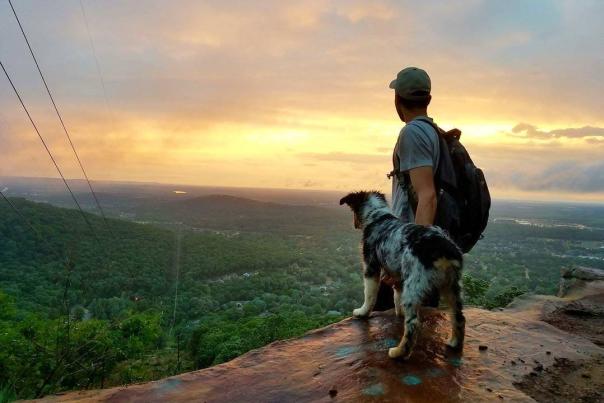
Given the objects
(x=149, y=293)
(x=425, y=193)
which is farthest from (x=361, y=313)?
(x=149, y=293)

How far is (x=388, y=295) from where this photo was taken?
17.6ft

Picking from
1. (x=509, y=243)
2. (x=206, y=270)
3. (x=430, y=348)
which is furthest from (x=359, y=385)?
(x=509, y=243)

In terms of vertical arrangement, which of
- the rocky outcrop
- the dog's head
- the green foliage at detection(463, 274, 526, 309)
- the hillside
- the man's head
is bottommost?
the hillside

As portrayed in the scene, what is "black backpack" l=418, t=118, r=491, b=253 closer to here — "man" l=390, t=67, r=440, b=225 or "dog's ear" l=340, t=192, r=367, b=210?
"man" l=390, t=67, r=440, b=225

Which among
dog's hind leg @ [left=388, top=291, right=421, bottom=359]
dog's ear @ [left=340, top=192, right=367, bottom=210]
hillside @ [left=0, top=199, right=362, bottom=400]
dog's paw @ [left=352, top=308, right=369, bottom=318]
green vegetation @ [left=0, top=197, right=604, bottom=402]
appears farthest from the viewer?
hillside @ [left=0, top=199, right=362, bottom=400]

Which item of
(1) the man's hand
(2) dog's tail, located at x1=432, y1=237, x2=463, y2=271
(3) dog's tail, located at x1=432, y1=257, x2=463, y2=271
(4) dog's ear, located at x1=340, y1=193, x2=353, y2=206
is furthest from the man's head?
(3) dog's tail, located at x1=432, y1=257, x2=463, y2=271

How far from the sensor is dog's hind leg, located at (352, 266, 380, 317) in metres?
4.49

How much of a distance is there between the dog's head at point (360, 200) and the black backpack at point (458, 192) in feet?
2.63

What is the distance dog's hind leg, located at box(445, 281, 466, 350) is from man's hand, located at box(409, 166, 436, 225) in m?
0.66

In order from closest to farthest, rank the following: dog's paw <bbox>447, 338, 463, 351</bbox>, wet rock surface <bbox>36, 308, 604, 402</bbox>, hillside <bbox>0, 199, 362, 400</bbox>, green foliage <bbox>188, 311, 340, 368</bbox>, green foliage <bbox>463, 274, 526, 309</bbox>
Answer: wet rock surface <bbox>36, 308, 604, 402</bbox>, dog's paw <bbox>447, 338, 463, 351</bbox>, green foliage <bbox>463, 274, 526, 309</bbox>, hillside <bbox>0, 199, 362, 400</bbox>, green foliage <bbox>188, 311, 340, 368</bbox>

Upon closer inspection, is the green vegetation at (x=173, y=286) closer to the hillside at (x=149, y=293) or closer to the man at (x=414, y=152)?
the hillside at (x=149, y=293)

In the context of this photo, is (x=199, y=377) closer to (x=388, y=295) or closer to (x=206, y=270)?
(x=388, y=295)

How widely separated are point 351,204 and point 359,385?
7.54 ft

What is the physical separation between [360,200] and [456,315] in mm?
1719
